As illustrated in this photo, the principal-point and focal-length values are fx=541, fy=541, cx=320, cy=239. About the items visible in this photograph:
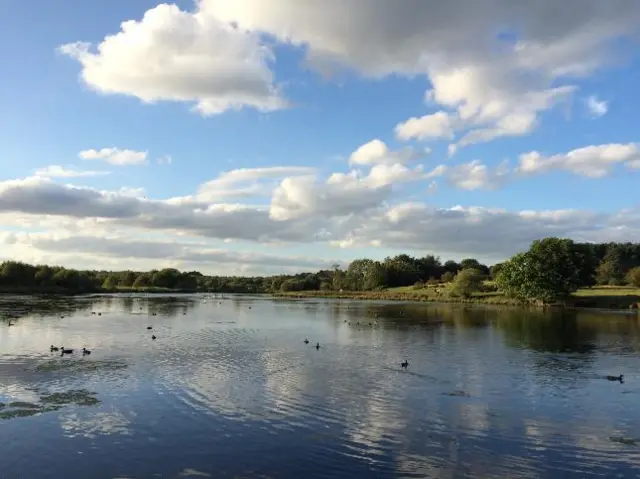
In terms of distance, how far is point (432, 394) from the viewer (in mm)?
23938

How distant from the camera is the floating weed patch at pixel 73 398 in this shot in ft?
68.6

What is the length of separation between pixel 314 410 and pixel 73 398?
9.75m

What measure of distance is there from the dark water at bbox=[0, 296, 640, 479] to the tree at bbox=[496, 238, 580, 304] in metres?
61.0

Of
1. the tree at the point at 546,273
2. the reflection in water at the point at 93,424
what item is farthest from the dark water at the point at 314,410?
the tree at the point at 546,273

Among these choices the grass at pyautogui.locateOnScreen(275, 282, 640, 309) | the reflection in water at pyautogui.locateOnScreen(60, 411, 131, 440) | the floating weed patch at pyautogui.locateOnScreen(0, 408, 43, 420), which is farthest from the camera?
the grass at pyautogui.locateOnScreen(275, 282, 640, 309)

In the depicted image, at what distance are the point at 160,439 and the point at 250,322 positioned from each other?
47.3 meters

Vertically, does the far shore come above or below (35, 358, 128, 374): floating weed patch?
above

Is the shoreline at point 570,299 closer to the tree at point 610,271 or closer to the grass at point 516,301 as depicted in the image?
the grass at point 516,301

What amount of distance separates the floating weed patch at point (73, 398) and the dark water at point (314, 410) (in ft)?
0.24

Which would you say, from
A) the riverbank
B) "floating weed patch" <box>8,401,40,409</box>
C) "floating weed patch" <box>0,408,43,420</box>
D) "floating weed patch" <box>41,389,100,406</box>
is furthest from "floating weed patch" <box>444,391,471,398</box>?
the riverbank

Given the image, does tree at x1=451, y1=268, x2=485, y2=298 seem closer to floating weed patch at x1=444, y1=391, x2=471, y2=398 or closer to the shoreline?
the shoreline

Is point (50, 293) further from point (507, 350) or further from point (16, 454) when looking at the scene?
point (16, 454)

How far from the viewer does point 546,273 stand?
100 meters

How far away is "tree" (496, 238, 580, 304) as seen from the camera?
99.9 meters
